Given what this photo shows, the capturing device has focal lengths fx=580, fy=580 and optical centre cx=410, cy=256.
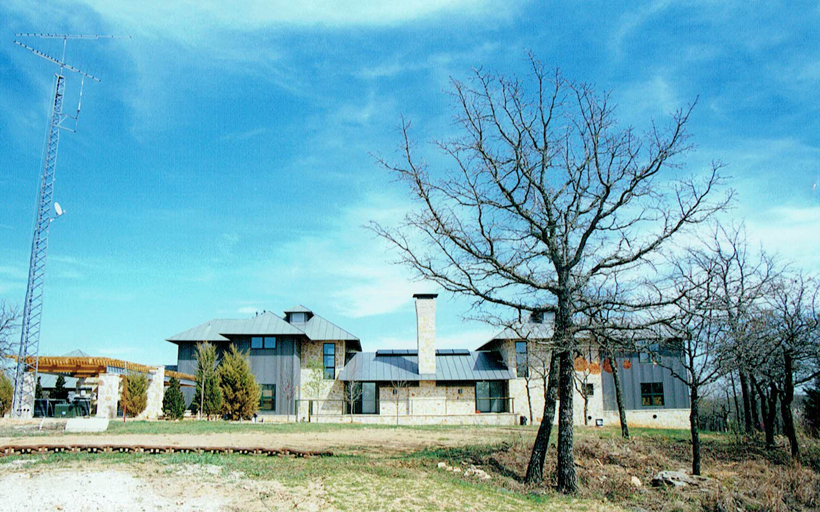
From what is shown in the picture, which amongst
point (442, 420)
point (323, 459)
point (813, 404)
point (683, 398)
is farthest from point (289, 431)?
point (683, 398)

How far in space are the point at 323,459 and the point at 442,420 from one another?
20.7 m

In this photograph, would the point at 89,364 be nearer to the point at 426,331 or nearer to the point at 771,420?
the point at 426,331

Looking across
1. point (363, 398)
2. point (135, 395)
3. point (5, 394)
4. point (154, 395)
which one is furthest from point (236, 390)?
point (5, 394)

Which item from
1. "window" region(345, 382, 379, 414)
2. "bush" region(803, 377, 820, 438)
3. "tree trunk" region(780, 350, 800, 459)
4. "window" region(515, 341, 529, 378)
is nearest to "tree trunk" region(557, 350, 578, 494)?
"tree trunk" region(780, 350, 800, 459)

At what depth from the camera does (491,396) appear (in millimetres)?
35156

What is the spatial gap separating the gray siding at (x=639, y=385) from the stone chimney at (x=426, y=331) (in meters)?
11.1

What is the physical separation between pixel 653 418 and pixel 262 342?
24417mm

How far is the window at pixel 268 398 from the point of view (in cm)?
3462

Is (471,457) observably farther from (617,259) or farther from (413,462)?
(617,259)

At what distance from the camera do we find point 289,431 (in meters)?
21.3

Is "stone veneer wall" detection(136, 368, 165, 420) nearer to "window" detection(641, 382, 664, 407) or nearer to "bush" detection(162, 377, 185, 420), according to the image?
"bush" detection(162, 377, 185, 420)

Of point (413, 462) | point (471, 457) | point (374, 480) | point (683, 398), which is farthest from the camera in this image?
point (683, 398)

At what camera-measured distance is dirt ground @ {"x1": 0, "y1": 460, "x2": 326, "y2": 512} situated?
845 cm

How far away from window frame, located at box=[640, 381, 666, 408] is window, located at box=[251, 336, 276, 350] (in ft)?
76.3
